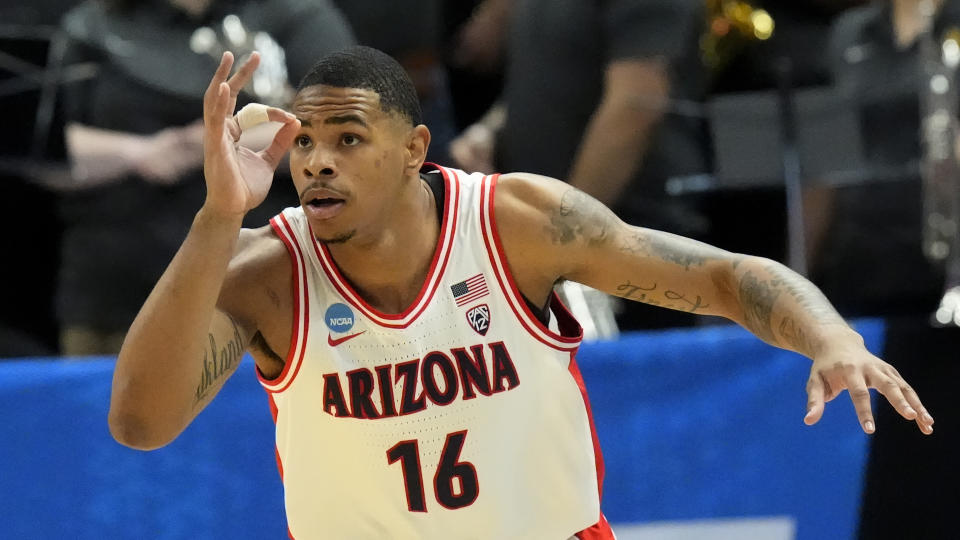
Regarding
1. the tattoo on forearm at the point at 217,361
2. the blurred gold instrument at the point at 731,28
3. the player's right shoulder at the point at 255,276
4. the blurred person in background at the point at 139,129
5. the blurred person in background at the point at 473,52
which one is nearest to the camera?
the tattoo on forearm at the point at 217,361

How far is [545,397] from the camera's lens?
3736mm

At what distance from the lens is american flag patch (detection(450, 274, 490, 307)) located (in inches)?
147

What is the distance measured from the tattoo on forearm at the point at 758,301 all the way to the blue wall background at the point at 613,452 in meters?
1.22

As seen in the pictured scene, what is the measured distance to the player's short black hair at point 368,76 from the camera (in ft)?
11.7

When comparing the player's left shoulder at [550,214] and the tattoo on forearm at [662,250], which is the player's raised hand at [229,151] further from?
the tattoo on forearm at [662,250]

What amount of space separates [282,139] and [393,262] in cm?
48

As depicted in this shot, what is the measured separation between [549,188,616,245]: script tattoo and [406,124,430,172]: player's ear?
387 millimetres

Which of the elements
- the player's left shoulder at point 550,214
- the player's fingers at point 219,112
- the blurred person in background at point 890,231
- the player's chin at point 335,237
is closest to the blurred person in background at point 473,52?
the blurred person in background at point 890,231

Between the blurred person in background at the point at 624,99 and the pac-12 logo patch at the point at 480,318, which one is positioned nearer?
the pac-12 logo patch at the point at 480,318

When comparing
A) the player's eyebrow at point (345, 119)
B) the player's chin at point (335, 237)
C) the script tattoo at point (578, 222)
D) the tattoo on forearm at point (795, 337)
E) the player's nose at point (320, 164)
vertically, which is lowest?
the tattoo on forearm at point (795, 337)

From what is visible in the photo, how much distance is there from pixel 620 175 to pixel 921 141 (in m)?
1.10

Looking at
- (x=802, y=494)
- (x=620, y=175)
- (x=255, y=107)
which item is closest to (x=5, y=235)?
(x=620, y=175)

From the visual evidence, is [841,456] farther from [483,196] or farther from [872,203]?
[483,196]

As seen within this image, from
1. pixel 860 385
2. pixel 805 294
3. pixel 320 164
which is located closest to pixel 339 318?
pixel 320 164
